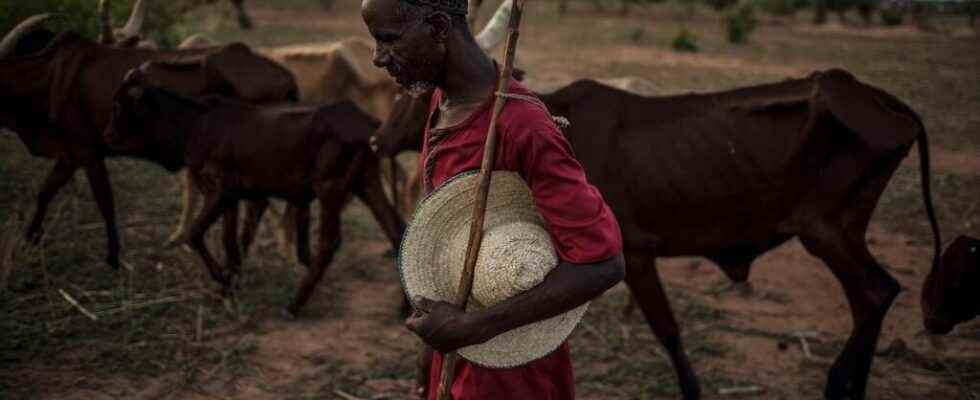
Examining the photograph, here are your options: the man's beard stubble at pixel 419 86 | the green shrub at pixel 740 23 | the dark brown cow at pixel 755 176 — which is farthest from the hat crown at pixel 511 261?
the green shrub at pixel 740 23

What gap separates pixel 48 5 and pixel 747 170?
17.9 ft

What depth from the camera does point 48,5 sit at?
281 inches

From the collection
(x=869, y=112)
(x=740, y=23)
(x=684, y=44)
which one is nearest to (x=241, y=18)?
(x=684, y=44)

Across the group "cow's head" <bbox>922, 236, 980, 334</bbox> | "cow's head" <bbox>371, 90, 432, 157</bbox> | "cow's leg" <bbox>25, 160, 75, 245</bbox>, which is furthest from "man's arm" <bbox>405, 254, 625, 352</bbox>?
"cow's leg" <bbox>25, 160, 75, 245</bbox>

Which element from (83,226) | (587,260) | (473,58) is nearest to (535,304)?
(587,260)

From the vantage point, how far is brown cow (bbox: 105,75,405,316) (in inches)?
228

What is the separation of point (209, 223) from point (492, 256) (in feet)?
13.7

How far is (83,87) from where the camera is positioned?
659cm

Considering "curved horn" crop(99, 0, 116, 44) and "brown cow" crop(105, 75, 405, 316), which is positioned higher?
"curved horn" crop(99, 0, 116, 44)

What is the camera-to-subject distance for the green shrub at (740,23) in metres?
23.0

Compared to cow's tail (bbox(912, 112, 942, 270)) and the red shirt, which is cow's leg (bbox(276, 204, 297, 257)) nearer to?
cow's tail (bbox(912, 112, 942, 270))

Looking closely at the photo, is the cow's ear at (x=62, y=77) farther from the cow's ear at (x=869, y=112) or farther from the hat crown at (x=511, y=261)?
the hat crown at (x=511, y=261)

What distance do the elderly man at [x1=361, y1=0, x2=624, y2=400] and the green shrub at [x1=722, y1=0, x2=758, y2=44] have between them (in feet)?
71.9

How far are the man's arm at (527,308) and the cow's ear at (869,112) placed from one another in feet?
10.0
